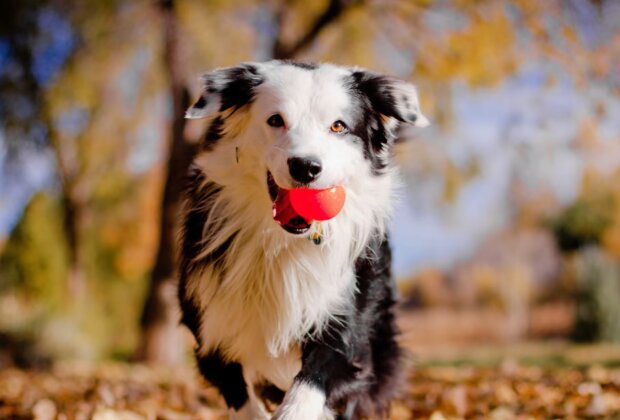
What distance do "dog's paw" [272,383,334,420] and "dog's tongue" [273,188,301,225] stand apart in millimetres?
660

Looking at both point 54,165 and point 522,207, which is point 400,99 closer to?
point 54,165

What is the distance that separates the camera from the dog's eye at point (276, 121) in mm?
3072

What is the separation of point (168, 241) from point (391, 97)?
24.9 feet

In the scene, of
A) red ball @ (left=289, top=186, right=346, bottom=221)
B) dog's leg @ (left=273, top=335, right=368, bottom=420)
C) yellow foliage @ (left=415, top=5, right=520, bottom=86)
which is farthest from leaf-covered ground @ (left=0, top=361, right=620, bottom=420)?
yellow foliage @ (left=415, top=5, right=520, bottom=86)

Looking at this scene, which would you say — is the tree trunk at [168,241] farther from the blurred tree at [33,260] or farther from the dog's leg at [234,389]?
the dog's leg at [234,389]

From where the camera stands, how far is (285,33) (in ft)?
34.3

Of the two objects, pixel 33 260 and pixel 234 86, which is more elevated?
pixel 234 86

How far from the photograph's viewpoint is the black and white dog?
3125 mm

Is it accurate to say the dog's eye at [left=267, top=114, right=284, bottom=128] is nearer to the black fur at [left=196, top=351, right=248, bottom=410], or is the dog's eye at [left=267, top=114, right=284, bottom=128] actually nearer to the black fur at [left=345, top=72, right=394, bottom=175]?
the black fur at [left=345, top=72, right=394, bottom=175]

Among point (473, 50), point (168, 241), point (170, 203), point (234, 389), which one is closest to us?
point (234, 389)

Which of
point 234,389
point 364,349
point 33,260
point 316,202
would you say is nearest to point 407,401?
point 364,349

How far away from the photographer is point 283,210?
3035 millimetres

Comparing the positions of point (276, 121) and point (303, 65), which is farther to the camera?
point (303, 65)

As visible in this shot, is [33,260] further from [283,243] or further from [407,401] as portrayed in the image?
[283,243]
